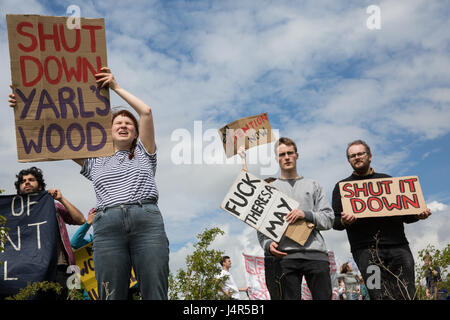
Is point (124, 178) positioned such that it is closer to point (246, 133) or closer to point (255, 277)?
point (246, 133)

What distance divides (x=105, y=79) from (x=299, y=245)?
7.53ft

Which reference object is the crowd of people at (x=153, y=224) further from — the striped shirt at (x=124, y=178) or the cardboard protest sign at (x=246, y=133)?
the cardboard protest sign at (x=246, y=133)

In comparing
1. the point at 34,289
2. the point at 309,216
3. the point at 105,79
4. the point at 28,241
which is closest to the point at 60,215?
the point at 28,241

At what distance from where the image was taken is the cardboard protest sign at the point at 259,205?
4547 millimetres

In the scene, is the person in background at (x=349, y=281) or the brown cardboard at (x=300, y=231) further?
the person in background at (x=349, y=281)

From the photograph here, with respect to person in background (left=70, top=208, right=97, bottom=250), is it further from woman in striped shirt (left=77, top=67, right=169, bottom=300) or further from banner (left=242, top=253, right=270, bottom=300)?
banner (left=242, top=253, right=270, bottom=300)

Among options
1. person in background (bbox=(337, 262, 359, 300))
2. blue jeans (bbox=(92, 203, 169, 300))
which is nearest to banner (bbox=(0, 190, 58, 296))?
blue jeans (bbox=(92, 203, 169, 300))

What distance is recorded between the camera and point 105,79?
368 cm

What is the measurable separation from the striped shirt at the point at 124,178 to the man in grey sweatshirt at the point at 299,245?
157cm

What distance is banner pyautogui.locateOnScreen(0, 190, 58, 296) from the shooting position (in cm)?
487

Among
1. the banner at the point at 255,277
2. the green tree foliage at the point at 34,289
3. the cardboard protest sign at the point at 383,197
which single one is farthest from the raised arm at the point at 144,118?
the banner at the point at 255,277

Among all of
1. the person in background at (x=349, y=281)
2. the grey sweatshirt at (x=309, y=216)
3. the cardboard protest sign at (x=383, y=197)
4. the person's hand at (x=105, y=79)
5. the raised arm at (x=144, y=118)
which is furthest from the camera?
the person in background at (x=349, y=281)

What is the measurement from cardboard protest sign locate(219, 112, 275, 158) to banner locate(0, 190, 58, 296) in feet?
7.73
